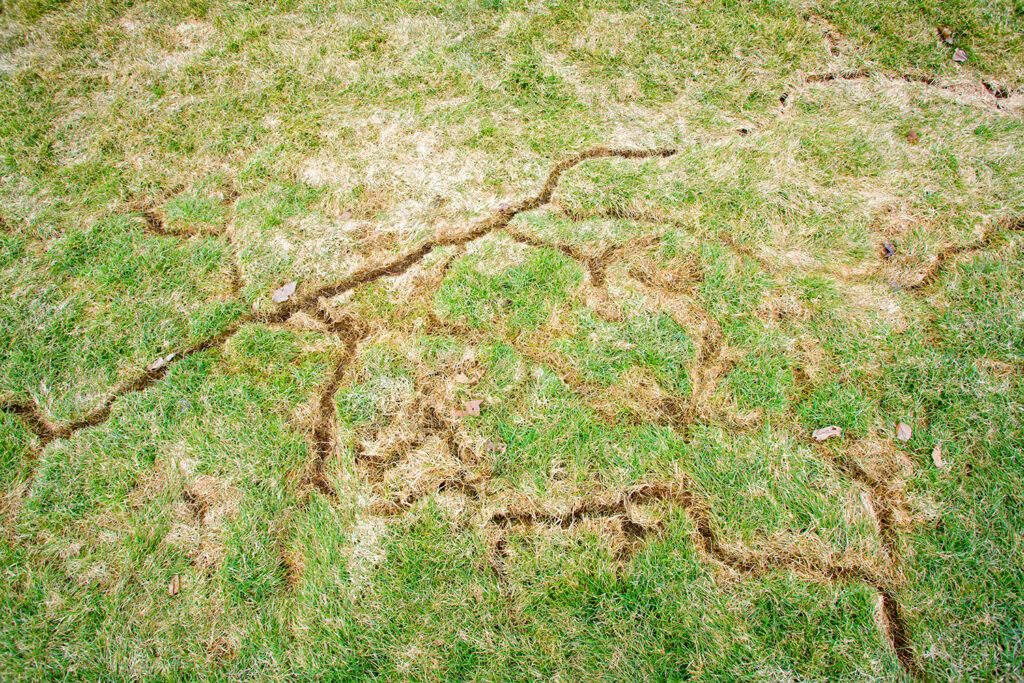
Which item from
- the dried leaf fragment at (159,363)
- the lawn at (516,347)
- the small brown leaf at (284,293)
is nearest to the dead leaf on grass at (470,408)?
the lawn at (516,347)

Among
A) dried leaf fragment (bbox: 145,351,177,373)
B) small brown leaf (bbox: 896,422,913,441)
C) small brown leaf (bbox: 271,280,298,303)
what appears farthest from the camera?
small brown leaf (bbox: 271,280,298,303)

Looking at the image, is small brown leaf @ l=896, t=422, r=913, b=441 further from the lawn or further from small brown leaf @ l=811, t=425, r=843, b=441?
small brown leaf @ l=811, t=425, r=843, b=441

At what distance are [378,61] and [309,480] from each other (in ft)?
9.63

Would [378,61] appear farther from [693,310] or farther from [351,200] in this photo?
[693,310]

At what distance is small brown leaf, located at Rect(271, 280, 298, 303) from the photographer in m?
2.74

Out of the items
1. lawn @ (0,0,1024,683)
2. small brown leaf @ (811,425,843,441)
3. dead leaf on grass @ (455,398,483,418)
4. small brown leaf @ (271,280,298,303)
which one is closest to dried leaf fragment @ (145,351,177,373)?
lawn @ (0,0,1024,683)

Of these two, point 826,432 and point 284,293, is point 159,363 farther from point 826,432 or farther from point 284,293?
point 826,432

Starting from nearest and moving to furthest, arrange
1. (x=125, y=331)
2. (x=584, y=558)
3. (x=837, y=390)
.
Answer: (x=584, y=558)
(x=837, y=390)
(x=125, y=331)

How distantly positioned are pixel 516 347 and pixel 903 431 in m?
1.70

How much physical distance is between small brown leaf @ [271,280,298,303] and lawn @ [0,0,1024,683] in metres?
0.03

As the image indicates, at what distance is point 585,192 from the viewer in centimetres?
311

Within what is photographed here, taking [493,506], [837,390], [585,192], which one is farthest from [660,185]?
[493,506]

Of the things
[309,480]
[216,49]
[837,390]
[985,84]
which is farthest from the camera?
[216,49]

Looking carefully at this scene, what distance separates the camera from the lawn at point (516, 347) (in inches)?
77.7
